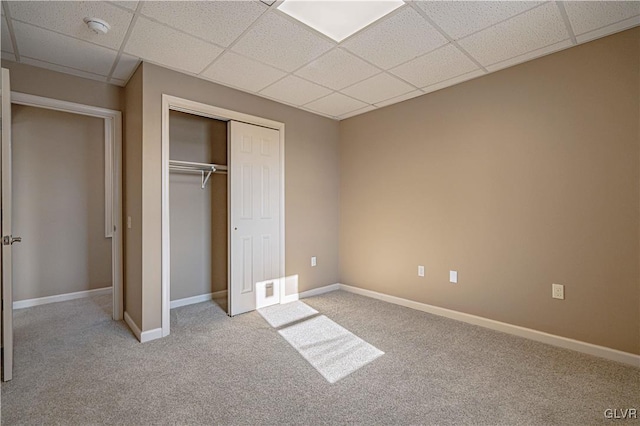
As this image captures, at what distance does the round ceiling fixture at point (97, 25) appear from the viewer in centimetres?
215

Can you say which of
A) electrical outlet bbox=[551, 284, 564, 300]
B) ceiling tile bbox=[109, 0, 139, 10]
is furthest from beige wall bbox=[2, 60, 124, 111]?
electrical outlet bbox=[551, 284, 564, 300]

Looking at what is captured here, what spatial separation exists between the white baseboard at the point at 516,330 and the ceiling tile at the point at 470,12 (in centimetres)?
257

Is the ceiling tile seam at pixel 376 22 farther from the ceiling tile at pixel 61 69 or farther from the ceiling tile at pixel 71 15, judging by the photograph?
the ceiling tile at pixel 61 69

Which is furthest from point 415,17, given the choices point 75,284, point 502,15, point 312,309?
point 75,284

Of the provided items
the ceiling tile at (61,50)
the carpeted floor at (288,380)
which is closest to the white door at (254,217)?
the carpeted floor at (288,380)

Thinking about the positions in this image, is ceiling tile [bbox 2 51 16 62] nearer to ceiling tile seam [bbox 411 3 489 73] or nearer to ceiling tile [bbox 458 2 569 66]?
ceiling tile seam [bbox 411 3 489 73]

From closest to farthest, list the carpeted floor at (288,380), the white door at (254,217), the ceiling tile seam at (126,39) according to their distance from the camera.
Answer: the carpeted floor at (288,380), the ceiling tile seam at (126,39), the white door at (254,217)

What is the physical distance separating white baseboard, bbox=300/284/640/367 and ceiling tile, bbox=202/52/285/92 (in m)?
2.62

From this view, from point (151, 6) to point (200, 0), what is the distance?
342 mm

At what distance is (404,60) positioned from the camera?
275cm

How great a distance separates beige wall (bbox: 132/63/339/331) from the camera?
2818 millimetres

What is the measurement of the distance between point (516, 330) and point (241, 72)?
355 centimetres

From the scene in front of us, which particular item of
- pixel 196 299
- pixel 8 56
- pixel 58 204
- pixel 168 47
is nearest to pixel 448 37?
pixel 168 47

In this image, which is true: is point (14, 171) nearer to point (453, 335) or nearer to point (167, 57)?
point (167, 57)
